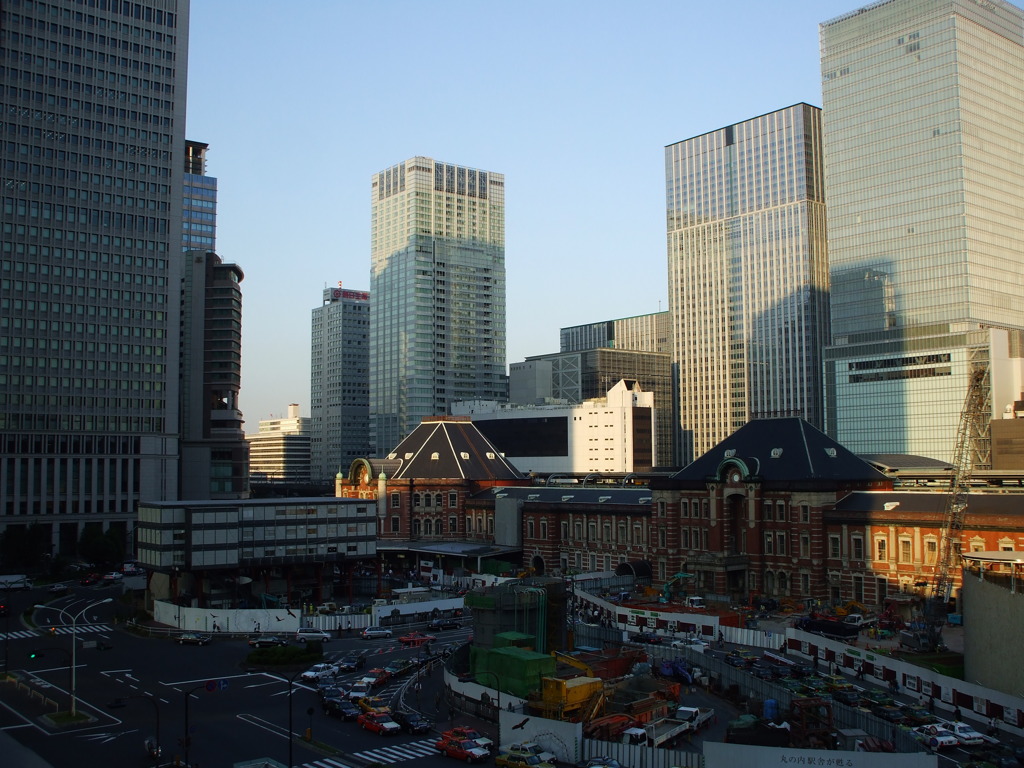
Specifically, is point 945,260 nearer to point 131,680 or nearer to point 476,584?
point 476,584

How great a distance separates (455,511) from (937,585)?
219 feet

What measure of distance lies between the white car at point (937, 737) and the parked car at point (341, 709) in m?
29.1

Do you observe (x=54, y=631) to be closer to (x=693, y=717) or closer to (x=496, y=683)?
(x=496, y=683)

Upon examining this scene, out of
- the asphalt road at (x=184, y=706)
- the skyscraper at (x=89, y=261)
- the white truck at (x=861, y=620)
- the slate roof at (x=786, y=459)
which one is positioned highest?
the skyscraper at (x=89, y=261)

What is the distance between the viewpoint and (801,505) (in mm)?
92688

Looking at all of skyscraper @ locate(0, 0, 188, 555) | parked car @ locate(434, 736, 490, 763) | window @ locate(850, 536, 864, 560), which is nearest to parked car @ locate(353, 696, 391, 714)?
parked car @ locate(434, 736, 490, 763)

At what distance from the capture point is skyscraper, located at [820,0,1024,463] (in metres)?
180

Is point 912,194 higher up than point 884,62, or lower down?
lower down

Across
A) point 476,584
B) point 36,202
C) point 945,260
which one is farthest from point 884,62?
point 36,202

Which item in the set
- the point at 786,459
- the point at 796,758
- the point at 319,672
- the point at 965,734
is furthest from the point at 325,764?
the point at 786,459

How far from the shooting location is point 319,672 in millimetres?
66562

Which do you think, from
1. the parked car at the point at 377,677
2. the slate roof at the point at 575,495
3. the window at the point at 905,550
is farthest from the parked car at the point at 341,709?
the slate roof at the point at 575,495

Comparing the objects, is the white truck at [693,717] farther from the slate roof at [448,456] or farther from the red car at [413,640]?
the slate roof at [448,456]

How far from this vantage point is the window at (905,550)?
283ft
